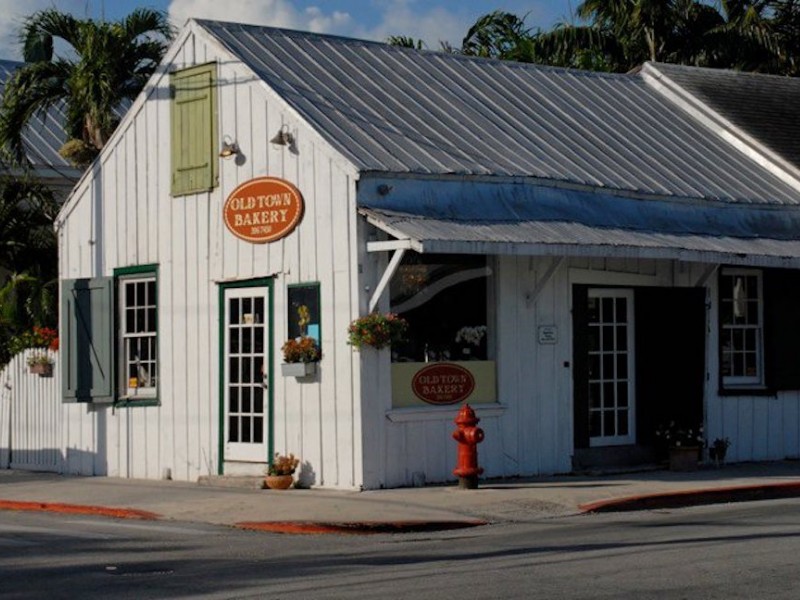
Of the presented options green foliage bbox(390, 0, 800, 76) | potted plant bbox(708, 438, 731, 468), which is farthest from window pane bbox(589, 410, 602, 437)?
green foliage bbox(390, 0, 800, 76)

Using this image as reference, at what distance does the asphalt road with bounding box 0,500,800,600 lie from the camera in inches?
400

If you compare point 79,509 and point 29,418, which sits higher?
point 29,418

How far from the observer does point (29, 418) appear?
860 inches

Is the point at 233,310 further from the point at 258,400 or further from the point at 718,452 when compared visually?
the point at 718,452

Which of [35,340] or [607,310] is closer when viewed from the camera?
[607,310]

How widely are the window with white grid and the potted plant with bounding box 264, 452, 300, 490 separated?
9.45 feet

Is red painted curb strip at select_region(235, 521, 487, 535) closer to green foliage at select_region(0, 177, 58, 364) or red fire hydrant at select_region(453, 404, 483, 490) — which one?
red fire hydrant at select_region(453, 404, 483, 490)

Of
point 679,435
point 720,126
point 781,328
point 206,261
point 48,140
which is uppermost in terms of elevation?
point 48,140

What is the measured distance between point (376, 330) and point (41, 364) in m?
6.51

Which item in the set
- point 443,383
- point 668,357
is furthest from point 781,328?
point 443,383

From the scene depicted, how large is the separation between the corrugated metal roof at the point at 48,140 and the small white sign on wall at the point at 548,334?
1205 cm

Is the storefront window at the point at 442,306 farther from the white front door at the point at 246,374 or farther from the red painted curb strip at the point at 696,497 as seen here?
the red painted curb strip at the point at 696,497

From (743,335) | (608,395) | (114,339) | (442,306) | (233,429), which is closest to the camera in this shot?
(442,306)

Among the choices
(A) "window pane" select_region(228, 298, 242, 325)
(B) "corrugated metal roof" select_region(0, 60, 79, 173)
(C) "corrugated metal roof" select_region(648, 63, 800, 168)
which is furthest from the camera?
(B) "corrugated metal roof" select_region(0, 60, 79, 173)
